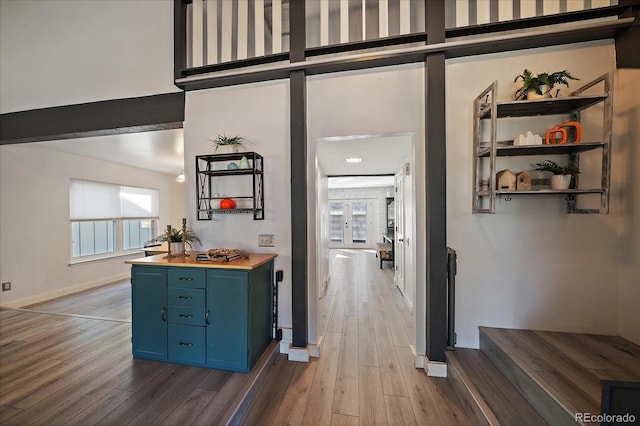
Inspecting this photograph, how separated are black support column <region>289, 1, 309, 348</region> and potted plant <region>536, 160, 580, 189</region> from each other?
6.06ft

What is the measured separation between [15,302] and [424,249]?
5510 mm

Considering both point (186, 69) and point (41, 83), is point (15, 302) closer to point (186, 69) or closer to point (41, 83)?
point (41, 83)

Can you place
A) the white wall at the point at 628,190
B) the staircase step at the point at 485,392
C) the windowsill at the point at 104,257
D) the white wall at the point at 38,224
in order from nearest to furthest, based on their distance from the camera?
the staircase step at the point at 485,392, the white wall at the point at 628,190, the white wall at the point at 38,224, the windowsill at the point at 104,257

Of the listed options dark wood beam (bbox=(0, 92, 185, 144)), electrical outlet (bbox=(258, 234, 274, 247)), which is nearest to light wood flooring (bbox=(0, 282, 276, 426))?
electrical outlet (bbox=(258, 234, 274, 247))

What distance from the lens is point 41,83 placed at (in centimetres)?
287

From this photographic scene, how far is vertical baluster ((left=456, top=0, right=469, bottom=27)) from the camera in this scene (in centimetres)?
202

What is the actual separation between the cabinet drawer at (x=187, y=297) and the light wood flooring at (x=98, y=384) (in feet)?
1.73

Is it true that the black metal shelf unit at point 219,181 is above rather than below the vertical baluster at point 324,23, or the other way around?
below

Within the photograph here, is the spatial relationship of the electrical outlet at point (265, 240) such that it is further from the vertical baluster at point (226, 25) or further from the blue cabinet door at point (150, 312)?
the vertical baluster at point (226, 25)

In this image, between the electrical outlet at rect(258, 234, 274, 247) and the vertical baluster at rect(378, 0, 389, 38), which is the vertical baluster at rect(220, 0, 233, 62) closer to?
the vertical baluster at rect(378, 0, 389, 38)

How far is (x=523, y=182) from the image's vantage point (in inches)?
68.2

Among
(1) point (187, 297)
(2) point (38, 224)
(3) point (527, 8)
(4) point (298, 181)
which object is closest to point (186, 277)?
(1) point (187, 297)

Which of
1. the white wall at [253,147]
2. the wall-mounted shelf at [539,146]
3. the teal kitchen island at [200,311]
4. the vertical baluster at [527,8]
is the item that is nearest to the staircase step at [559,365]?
the wall-mounted shelf at [539,146]

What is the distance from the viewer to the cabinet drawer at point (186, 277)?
1931mm
